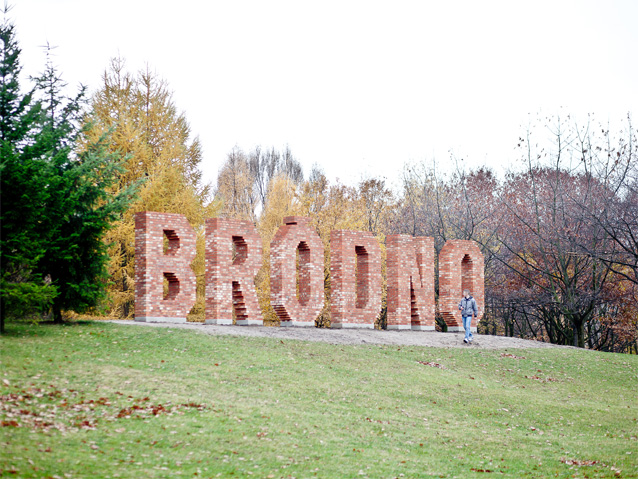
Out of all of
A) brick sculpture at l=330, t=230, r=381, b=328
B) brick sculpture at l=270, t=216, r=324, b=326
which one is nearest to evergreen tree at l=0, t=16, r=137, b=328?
brick sculpture at l=270, t=216, r=324, b=326

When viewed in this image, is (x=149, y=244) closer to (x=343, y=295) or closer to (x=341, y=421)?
(x=343, y=295)

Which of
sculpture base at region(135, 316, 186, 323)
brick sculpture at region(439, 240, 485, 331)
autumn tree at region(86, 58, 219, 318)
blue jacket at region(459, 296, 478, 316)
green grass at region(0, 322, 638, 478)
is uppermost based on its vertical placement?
autumn tree at region(86, 58, 219, 318)

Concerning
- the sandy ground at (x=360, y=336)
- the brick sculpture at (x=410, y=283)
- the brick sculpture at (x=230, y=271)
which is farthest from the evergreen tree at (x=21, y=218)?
the brick sculpture at (x=410, y=283)

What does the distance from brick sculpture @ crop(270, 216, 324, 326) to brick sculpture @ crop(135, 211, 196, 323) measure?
9.87 feet

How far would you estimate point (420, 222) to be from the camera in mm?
38031

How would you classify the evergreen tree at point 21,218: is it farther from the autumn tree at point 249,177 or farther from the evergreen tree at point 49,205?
the autumn tree at point 249,177

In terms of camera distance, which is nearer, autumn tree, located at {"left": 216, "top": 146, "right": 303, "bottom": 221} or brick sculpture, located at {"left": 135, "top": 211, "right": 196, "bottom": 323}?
brick sculpture, located at {"left": 135, "top": 211, "right": 196, "bottom": 323}

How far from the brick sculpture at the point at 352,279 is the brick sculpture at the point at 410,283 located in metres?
0.93

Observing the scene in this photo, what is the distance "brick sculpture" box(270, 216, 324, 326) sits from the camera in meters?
22.7

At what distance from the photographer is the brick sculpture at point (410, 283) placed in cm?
2603

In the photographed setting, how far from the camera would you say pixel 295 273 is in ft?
74.4

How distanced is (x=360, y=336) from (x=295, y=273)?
3121 millimetres

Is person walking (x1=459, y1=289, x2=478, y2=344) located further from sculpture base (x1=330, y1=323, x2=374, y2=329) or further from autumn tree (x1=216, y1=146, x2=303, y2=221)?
autumn tree (x1=216, y1=146, x2=303, y2=221)

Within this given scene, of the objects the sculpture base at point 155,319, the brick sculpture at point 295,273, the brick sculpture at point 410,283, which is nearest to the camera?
the sculpture base at point 155,319
